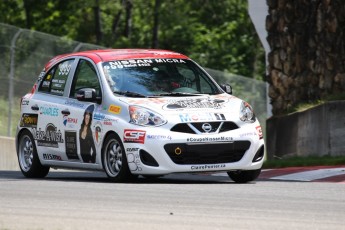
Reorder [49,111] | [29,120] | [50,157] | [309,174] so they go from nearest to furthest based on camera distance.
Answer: [309,174] → [49,111] → [50,157] → [29,120]

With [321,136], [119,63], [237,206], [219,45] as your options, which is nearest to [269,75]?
[321,136]

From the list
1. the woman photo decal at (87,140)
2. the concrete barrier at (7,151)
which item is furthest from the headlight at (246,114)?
the concrete barrier at (7,151)

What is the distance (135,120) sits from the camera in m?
13.7

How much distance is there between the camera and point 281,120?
64.6ft

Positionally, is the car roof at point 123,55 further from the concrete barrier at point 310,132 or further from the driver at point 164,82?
the concrete barrier at point 310,132

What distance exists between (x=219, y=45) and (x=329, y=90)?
30082 mm

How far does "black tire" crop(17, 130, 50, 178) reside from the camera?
16.1 metres

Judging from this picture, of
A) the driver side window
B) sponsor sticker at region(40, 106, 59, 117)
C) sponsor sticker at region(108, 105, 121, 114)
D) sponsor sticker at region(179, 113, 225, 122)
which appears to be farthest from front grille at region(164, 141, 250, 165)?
sponsor sticker at region(40, 106, 59, 117)

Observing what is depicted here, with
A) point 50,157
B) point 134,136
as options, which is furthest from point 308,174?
point 50,157

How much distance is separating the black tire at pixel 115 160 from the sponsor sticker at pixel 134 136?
0.14 metres

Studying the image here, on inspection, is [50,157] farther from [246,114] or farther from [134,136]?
[246,114]

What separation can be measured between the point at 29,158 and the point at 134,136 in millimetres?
2963

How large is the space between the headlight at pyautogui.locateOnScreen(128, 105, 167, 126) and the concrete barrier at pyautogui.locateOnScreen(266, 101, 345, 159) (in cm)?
469

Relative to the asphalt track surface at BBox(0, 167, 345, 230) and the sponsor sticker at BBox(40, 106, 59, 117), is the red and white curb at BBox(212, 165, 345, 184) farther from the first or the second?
the sponsor sticker at BBox(40, 106, 59, 117)
